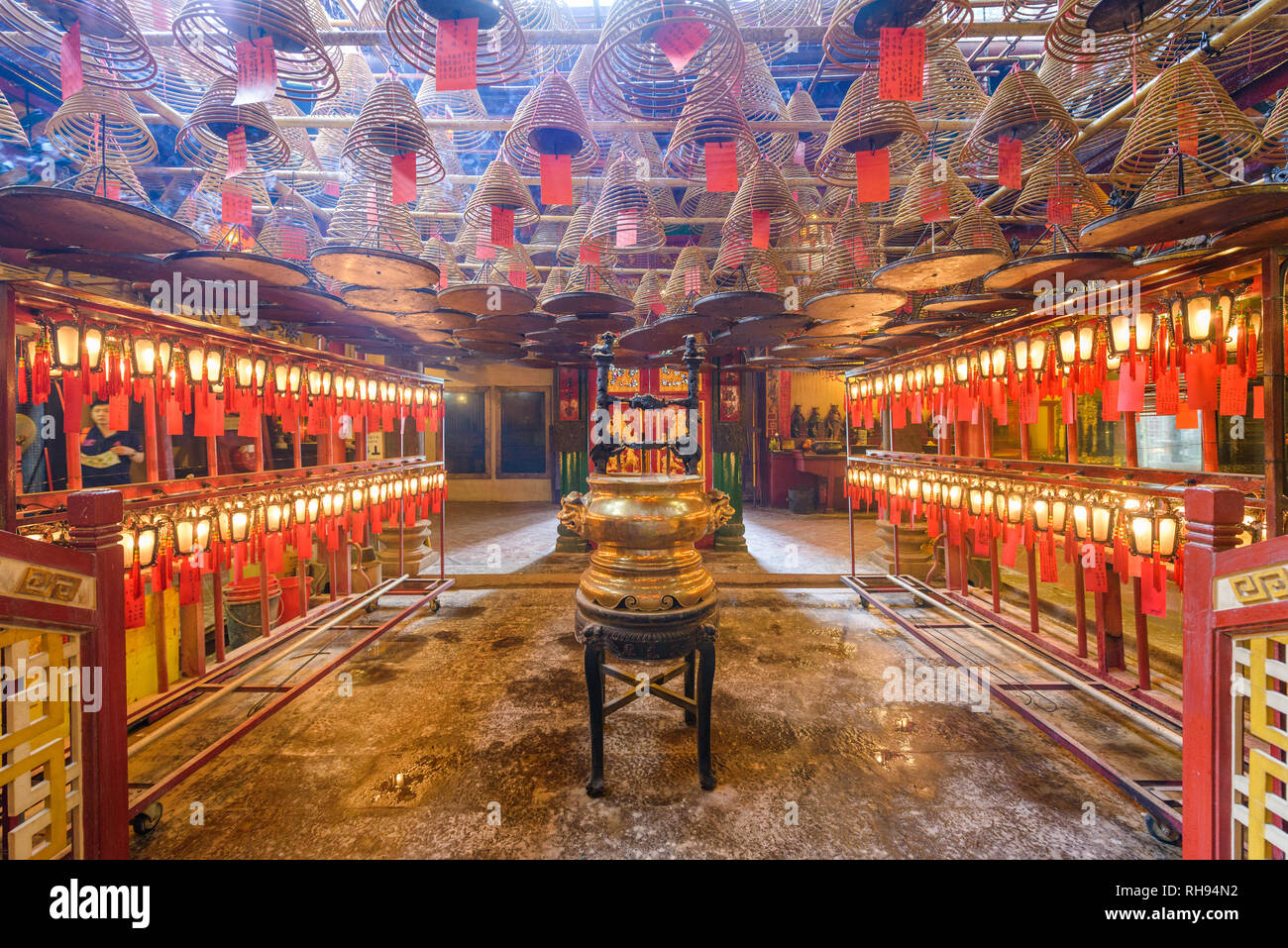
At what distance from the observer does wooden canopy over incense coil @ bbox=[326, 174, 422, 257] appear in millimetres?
3754

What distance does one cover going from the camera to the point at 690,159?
4.40 m

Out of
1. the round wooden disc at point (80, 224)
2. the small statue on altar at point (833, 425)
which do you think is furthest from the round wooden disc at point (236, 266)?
the small statue on altar at point (833, 425)

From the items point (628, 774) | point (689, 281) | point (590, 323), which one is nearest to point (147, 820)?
point (628, 774)

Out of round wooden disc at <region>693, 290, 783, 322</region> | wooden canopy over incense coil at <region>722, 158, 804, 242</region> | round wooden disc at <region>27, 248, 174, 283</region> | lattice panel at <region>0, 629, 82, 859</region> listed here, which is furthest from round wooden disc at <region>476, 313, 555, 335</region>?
lattice panel at <region>0, 629, 82, 859</region>

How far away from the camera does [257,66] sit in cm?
232

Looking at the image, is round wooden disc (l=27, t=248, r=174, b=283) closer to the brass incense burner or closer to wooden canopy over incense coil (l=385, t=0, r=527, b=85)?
wooden canopy over incense coil (l=385, t=0, r=527, b=85)

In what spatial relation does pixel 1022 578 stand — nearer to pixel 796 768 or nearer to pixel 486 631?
pixel 796 768

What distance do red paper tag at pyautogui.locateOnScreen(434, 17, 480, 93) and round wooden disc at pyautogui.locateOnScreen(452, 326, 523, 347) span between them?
3.27 meters

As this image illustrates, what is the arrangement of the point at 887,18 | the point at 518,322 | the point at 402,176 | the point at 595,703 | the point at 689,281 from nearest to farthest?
1. the point at 595,703
2. the point at 887,18
3. the point at 402,176
4. the point at 518,322
5. the point at 689,281

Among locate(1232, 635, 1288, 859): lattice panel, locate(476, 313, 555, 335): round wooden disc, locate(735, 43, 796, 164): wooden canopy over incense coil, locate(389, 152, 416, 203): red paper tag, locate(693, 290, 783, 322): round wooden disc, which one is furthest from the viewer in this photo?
locate(476, 313, 555, 335): round wooden disc

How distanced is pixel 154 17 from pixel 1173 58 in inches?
316

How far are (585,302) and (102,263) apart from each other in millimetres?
3030

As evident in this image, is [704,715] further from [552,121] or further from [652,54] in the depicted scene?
[652,54]

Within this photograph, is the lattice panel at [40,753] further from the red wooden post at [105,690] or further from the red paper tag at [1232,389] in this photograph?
the red paper tag at [1232,389]
